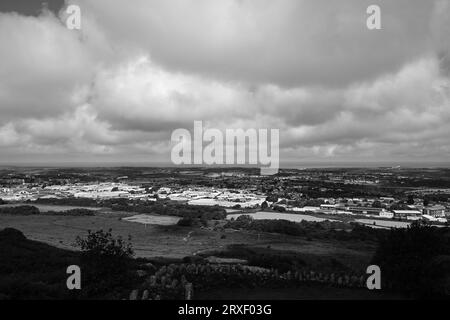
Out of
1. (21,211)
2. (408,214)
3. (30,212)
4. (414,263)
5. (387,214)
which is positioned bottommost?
(387,214)

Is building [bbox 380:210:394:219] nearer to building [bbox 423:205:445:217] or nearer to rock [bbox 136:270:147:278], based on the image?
building [bbox 423:205:445:217]

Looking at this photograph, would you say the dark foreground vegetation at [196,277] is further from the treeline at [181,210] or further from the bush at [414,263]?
the treeline at [181,210]

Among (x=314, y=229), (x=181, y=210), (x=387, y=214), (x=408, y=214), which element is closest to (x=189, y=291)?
(x=314, y=229)

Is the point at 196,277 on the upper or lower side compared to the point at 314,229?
upper

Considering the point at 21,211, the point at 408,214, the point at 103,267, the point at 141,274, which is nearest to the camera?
the point at 103,267

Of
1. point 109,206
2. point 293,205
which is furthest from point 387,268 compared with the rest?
point 109,206

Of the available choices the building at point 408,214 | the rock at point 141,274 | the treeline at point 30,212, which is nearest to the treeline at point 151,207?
the treeline at point 30,212

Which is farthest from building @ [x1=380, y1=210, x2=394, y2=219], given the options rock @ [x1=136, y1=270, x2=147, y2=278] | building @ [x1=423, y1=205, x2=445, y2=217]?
rock @ [x1=136, y1=270, x2=147, y2=278]

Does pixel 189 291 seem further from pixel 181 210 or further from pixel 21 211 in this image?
pixel 21 211
